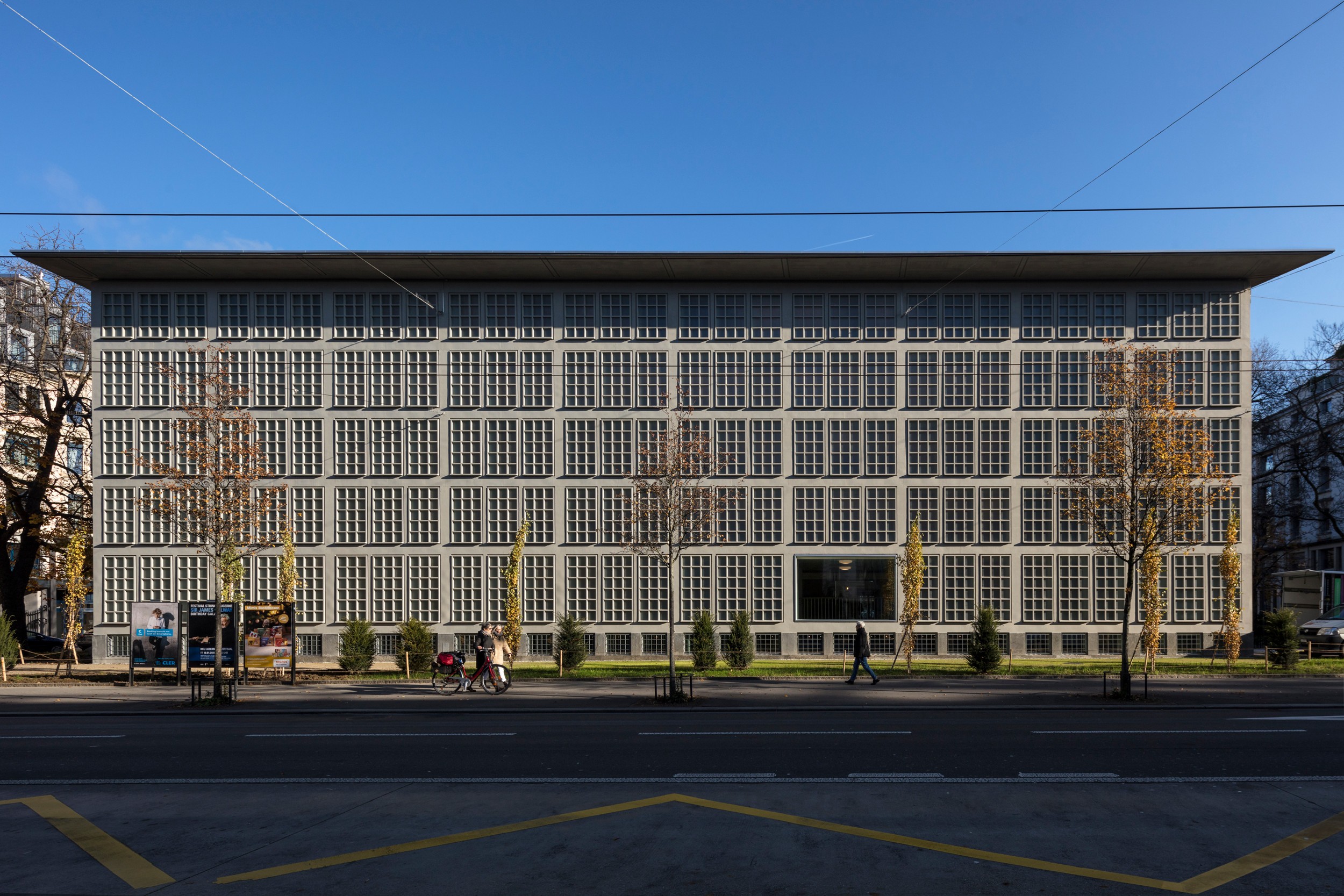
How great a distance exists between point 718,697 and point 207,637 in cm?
1519

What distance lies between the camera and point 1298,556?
62.0m

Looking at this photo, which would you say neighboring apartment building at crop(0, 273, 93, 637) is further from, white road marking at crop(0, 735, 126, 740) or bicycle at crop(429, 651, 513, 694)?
white road marking at crop(0, 735, 126, 740)

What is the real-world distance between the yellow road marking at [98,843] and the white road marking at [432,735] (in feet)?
17.6

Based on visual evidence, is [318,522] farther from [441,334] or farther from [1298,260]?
[1298,260]

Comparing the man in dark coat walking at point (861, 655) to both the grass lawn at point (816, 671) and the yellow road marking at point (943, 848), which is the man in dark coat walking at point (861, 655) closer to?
the grass lawn at point (816, 671)

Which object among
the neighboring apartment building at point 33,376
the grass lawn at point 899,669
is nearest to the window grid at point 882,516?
the grass lawn at point 899,669

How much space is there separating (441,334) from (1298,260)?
32343 mm

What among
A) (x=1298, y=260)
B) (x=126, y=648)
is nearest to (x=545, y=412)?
(x=126, y=648)

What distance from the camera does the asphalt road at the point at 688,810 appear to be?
7.54m

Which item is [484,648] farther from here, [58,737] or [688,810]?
[688,810]

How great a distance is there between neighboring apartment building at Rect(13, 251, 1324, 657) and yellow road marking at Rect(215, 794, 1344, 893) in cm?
2406

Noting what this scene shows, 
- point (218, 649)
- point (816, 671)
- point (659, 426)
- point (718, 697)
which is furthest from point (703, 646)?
point (218, 649)

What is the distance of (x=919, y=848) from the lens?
8.28 m

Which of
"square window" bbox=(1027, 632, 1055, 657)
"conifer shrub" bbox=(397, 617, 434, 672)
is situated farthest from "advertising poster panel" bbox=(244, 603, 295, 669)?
"square window" bbox=(1027, 632, 1055, 657)
